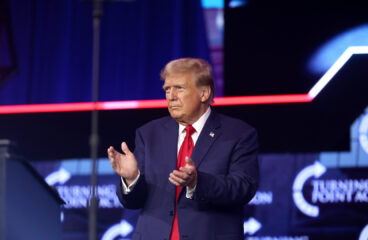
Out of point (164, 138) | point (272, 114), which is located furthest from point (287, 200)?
point (164, 138)

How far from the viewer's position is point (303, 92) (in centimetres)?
432

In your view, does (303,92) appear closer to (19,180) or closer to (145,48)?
(145,48)

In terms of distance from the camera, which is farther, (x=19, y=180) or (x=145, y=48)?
(x=145, y=48)

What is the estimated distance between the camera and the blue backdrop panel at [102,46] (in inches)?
179

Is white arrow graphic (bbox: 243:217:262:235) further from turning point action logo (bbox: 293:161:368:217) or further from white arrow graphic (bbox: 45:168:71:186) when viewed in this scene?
white arrow graphic (bbox: 45:168:71:186)

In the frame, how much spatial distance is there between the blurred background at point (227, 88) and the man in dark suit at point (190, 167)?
1.58 metres

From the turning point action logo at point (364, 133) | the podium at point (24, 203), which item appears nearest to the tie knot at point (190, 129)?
the podium at point (24, 203)

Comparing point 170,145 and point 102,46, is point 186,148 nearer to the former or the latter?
point 170,145

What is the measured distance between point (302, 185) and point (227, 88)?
2.80 ft

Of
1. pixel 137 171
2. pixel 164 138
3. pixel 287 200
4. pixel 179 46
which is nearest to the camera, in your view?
pixel 137 171

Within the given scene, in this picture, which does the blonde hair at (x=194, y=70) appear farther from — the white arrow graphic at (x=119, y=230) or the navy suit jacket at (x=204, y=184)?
the white arrow graphic at (x=119, y=230)

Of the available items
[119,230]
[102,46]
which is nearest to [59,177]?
[119,230]

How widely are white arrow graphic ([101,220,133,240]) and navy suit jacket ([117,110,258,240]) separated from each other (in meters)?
1.69

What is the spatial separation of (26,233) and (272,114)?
7.55 feet
